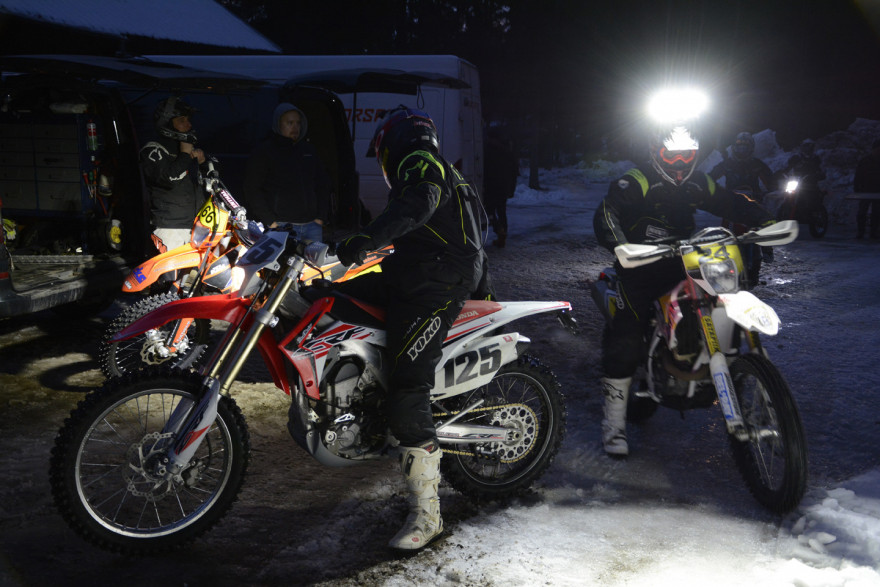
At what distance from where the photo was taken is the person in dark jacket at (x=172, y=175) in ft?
20.5

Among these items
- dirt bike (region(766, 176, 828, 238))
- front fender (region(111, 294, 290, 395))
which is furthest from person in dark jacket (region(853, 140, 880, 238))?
front fender (region(111, 294, 290, 395))

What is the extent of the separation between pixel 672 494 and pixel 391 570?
1666 millimetres

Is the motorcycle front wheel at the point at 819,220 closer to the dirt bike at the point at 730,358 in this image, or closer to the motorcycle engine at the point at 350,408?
the dirt bike at the point at 730,358

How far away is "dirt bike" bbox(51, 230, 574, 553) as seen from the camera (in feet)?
10.5

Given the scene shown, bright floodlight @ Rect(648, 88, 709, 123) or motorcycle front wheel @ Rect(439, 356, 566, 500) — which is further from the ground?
bright floodlight @ Rect(648, 88, 709, 123)

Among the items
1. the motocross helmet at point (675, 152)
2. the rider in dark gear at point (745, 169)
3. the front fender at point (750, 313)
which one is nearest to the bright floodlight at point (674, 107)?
the motocross helmet at point (675, 152)

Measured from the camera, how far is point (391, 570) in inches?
129

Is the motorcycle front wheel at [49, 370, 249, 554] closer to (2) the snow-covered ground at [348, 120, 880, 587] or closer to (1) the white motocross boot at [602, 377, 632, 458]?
(2) the snow-covered ground at [348, 120, 880, 587]

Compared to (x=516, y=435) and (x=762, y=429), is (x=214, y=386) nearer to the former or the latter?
(x=516, y=435)

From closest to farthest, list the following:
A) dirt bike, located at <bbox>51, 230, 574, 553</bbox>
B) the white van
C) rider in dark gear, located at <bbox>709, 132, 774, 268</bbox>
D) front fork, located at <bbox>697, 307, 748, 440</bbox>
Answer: dirt bike, located at <bbox>51, 230, 574, 553</bbox> < front fork, located at <bbox>697, 307, 748, 440</bbox> < rider in dark gear, located at <bbox>709, 132, 774, 268</bbox> < the white van

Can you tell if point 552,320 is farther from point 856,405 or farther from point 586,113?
point 586,113

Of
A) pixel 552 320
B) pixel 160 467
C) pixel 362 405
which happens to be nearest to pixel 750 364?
pixel 362 405

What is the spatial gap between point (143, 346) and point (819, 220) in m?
12.9

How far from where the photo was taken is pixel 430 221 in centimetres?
348
